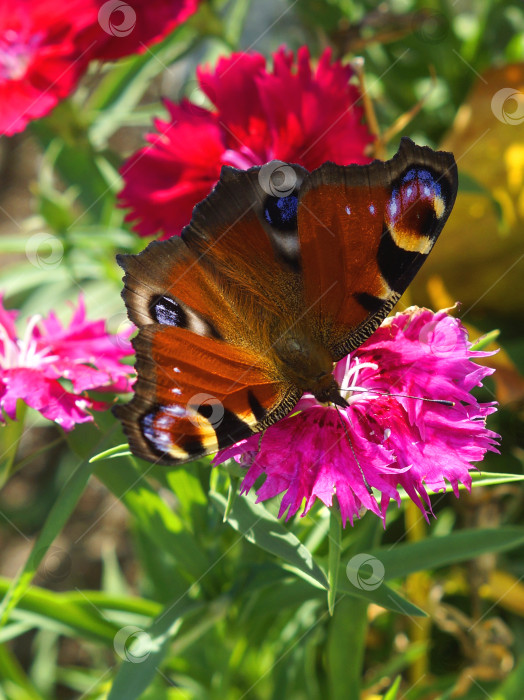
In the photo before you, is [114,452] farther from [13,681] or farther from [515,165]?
[515,165]

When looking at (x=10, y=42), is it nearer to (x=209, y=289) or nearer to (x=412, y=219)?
(x=209, y=289)

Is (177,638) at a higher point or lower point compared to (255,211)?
lower

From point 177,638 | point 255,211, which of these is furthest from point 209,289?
point 177,638

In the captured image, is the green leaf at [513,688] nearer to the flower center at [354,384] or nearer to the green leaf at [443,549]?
the green leaf at [443,549]

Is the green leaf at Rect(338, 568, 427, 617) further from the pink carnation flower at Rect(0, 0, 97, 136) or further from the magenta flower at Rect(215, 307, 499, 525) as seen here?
the pink carnation flower at Rect(0, 0, 97, 136)

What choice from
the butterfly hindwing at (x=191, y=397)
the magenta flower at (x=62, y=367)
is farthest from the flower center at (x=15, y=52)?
the butterfly hindwing at (x=191, y=397)

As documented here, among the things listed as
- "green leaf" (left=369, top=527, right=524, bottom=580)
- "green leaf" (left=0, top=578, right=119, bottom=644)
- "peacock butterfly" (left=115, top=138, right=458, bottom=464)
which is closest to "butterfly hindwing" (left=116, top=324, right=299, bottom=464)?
"peacock butterfly" (left=115, top=138, right=458, bottom=464)

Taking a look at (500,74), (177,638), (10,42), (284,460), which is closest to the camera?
(284,460)
